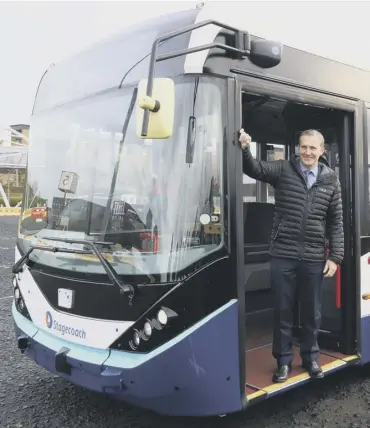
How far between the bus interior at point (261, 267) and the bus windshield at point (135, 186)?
483 mm

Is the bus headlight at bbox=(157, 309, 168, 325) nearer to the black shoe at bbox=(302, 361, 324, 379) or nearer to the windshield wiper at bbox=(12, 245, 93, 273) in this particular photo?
the windshield wiper at bbox=(12, 245, 93, 273)

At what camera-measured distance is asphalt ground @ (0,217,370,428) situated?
3.58 metres

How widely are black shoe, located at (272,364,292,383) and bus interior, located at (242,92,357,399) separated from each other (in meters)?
0.04

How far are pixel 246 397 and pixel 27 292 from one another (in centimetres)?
175

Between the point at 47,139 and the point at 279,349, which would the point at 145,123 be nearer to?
the point at 47,139

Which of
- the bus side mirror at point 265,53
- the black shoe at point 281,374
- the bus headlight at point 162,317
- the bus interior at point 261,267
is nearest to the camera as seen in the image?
the bus headlight at point 162,317

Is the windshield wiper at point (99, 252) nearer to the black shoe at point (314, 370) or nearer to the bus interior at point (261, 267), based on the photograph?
the bus interior at point (261, 267)

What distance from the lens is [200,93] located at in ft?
9.86

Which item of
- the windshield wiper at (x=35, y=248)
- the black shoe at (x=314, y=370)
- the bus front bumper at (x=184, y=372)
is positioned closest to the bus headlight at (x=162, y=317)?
the bus front bumper at (x=184, y=372)

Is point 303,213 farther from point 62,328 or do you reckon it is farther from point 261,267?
point 261,267

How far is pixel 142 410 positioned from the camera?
3.81 metres

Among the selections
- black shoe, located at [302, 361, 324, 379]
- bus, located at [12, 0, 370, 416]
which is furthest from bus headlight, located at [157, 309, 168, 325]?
black shoe, located at [302, 361, 324, 379]

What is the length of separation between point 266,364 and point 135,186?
1.71m

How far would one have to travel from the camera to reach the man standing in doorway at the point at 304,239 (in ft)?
11.4
